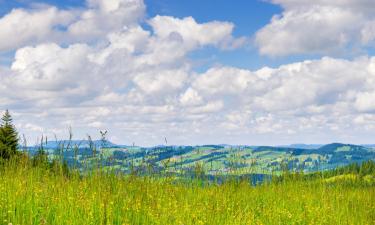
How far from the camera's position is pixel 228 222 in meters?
9.28

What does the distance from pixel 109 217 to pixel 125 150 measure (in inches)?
145

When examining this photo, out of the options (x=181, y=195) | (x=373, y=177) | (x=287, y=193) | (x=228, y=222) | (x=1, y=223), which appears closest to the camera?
(x=1, y=223)

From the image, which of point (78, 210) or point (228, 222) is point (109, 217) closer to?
point (78, 210)

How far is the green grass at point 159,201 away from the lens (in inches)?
344

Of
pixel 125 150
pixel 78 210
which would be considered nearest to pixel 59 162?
pixel 125 150

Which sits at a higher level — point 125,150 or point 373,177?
point 125,150

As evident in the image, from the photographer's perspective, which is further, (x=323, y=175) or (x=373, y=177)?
(x=373, y=177)

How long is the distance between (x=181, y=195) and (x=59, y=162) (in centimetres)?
314

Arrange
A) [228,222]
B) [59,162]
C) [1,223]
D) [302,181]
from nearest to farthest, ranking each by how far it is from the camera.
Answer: [1,223] → [228,222] → [59,162] → [302,181]

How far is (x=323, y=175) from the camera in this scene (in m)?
15.4

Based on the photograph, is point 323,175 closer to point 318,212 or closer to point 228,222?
point 318,212

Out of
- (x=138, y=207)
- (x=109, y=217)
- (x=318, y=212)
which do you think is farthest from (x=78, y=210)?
(x=318, y=212)

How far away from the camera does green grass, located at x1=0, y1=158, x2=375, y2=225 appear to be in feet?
28.7

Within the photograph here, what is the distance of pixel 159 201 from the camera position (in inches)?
410
